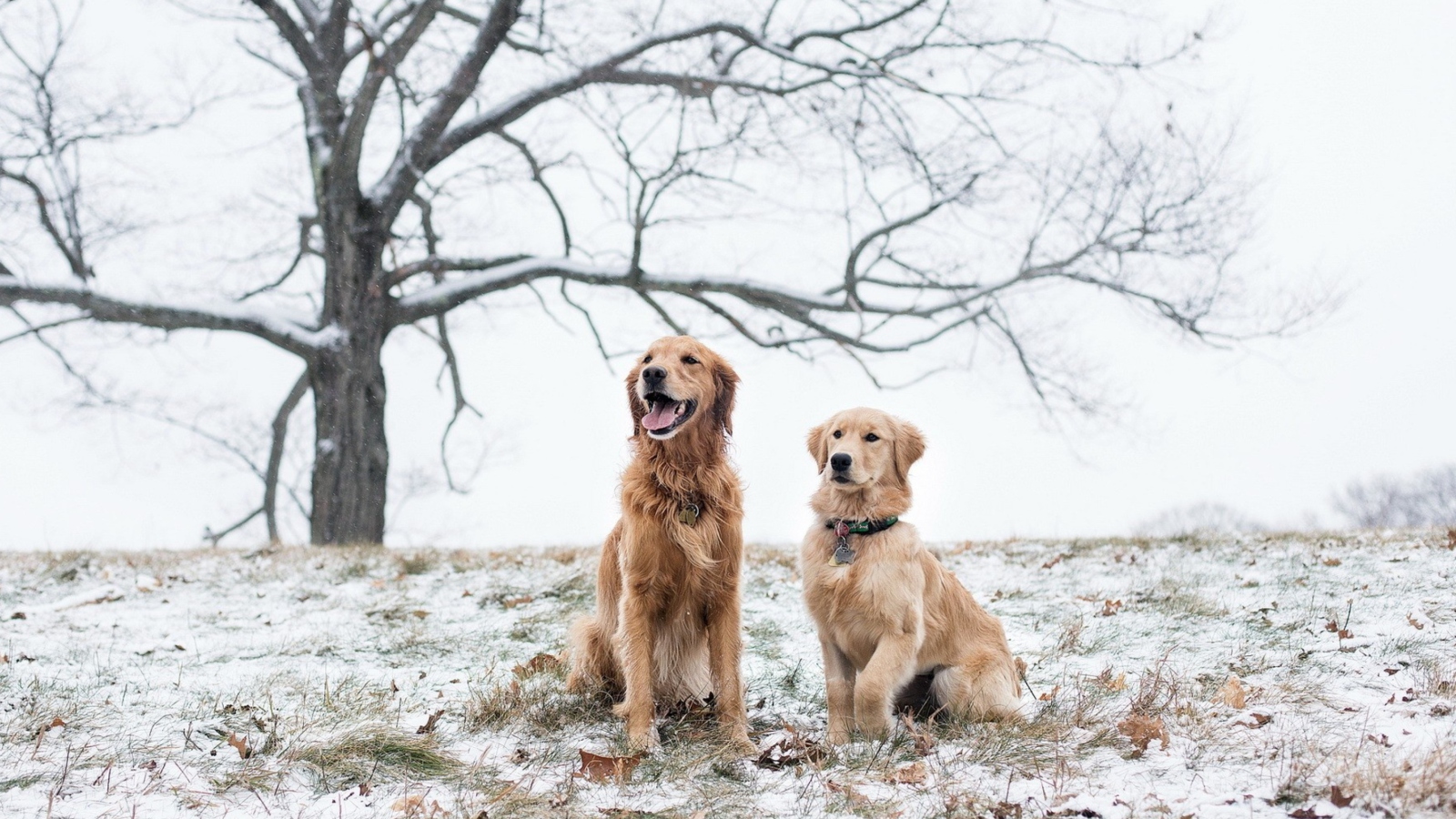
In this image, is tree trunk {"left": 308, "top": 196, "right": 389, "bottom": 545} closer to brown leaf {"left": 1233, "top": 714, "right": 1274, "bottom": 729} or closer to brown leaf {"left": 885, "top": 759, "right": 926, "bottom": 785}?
brown leaf {"left": 885, "top": 759, "right": 926, "bottom": 785}

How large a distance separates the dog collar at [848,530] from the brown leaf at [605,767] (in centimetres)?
110

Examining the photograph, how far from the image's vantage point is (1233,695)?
3.86 metres

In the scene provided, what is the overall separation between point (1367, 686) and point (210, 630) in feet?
19.3

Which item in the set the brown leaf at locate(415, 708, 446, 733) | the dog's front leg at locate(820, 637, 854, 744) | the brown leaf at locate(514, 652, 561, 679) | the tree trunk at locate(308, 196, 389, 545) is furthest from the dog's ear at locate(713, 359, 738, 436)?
the tree trunk at locate(308, 196, 389, 545)

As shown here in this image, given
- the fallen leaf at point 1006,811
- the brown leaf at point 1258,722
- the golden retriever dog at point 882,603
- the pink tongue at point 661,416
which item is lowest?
the fallen leaf at point 1006,811

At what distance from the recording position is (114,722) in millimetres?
3824

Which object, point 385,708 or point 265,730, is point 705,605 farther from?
point 265,730

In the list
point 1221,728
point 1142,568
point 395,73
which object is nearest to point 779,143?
point 395,73

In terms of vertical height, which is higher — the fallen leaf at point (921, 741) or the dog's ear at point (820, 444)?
the dog's ear at point (820, 444)

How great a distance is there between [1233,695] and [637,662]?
7.64ft

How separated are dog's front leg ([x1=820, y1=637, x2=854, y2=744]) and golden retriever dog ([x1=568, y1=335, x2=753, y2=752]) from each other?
0.35 meters

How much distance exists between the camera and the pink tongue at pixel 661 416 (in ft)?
13.6

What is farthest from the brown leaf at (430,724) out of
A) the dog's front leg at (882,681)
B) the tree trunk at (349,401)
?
the tree trunk at (349,401)

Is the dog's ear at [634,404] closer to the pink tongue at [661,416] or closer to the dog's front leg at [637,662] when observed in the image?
the pink tongue at [661,416]
